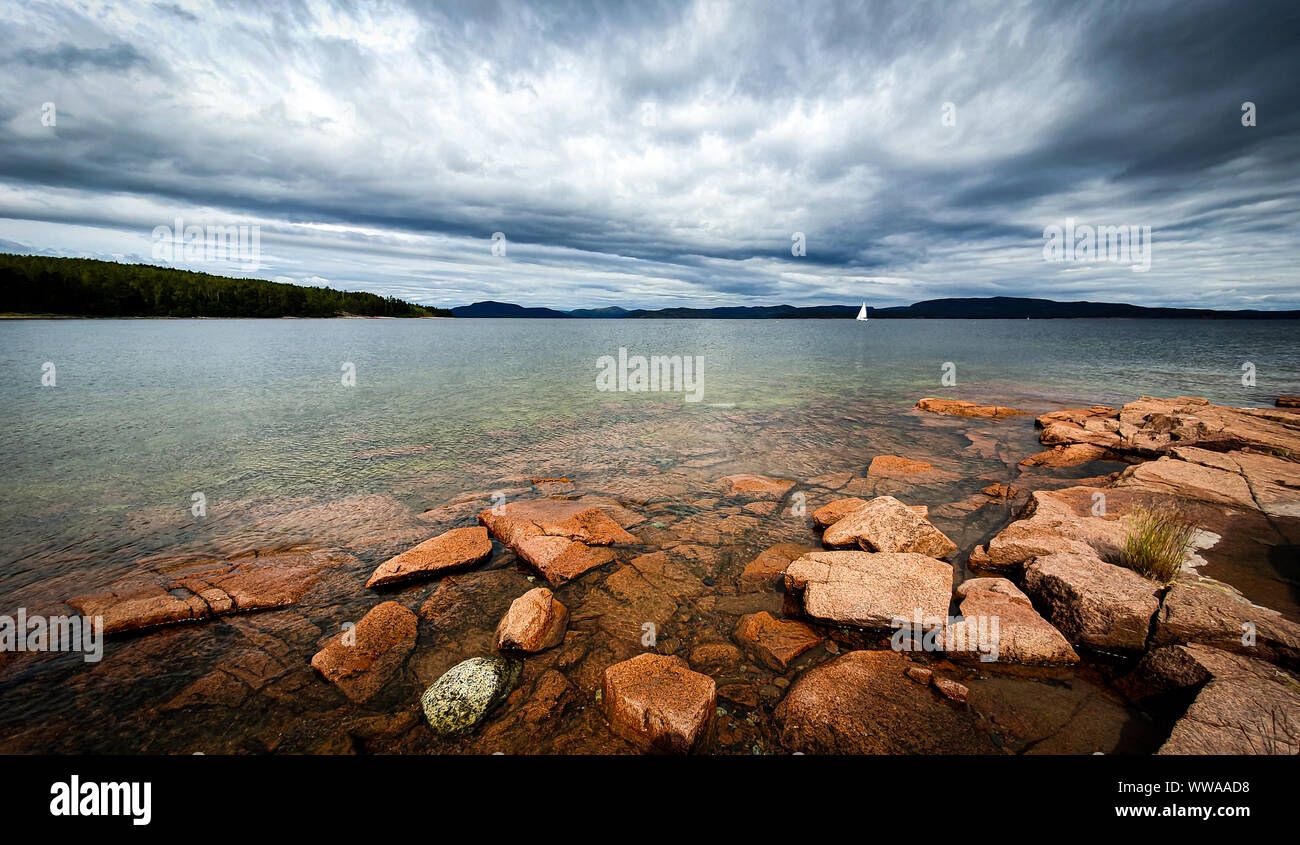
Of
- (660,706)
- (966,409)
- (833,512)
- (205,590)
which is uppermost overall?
(966,409)

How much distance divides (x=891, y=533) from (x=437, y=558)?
9.19 meters

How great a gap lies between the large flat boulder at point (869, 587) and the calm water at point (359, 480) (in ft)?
2.61

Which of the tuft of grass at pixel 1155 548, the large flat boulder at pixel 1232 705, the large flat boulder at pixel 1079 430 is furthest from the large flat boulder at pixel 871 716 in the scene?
the large flat boulder at pixel 1079 430

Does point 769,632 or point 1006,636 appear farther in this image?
point 769,632

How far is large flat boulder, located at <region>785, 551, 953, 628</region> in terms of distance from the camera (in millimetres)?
7250

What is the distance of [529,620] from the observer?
23.5ft

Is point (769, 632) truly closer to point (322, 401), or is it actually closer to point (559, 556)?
point (559, 556)

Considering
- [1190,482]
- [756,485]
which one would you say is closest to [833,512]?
[756,485]

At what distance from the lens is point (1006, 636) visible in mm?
6598

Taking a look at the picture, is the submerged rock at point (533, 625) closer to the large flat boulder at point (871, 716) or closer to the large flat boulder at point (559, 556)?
the large flat boulder at point (559, 556)

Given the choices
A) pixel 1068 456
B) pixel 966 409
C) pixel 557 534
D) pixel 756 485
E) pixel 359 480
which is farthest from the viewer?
pixel 966 409

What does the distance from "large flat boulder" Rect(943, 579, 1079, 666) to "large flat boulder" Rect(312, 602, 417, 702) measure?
8.06 metres

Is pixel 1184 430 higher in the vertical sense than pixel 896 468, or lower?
higher
